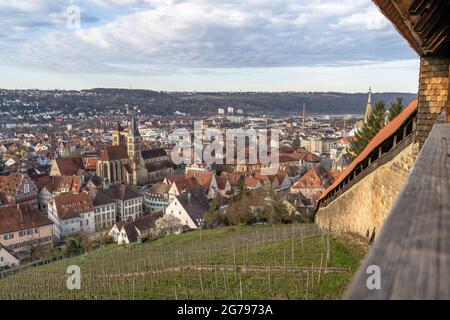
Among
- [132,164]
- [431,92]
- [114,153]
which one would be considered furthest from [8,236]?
[431,92]

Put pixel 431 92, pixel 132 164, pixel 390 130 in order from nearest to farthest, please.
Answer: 1. pixel 431 92
2. pixel 390 130
3. pixel 132 164

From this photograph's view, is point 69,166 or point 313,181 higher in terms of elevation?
point 313,181

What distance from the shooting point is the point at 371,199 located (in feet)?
33.4

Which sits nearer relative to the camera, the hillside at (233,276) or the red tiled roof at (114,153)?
the hillside at (233,276)

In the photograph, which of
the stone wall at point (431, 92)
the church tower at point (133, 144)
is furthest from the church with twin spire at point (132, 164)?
the stone wall at point (431, 92)

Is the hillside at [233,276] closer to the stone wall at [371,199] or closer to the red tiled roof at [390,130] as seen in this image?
the stone wall at [371,199]

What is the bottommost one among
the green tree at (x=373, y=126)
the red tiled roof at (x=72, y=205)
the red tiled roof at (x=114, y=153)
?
the red tiled roof at (x=72, y=205)

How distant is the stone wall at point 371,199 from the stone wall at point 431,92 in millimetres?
393

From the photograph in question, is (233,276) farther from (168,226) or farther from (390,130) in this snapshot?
(168,226)

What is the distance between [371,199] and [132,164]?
192 feet

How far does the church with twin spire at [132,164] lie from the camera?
210 ft

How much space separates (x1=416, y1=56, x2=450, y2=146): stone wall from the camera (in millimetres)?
7300

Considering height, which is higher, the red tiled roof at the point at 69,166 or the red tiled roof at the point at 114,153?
the red tiled roof at the point at 114,153

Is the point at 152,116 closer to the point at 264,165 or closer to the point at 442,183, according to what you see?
the point at 264,165
